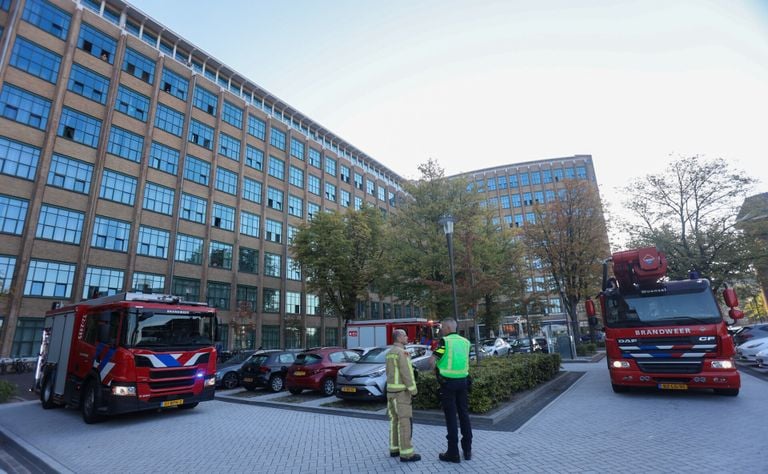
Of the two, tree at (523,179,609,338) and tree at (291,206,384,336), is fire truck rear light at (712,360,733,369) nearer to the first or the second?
tree at (523,179,609,338)

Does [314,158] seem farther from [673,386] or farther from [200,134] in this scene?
[673,386]

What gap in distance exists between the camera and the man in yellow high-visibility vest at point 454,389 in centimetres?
544

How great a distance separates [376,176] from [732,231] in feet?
137

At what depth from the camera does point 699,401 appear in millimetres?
8797

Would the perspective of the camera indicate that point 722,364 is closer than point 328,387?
Yes

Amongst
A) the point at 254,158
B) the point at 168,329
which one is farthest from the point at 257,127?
the point at 168,329

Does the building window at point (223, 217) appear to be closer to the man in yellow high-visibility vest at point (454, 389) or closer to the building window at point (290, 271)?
the building window at point (290, 271)

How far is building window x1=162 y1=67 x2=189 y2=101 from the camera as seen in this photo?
3256 cm

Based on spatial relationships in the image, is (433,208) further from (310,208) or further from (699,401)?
(310,208)

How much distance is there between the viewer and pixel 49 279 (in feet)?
78.2

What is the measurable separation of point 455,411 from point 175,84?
122 ft

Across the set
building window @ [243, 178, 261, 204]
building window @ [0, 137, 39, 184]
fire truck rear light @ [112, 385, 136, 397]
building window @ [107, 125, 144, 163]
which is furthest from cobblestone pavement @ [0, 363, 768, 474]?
building window @ [243, 178, 261, 204]

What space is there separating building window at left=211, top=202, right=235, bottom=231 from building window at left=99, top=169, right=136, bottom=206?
6512 millimetres

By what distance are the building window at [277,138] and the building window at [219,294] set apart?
16.2 m
